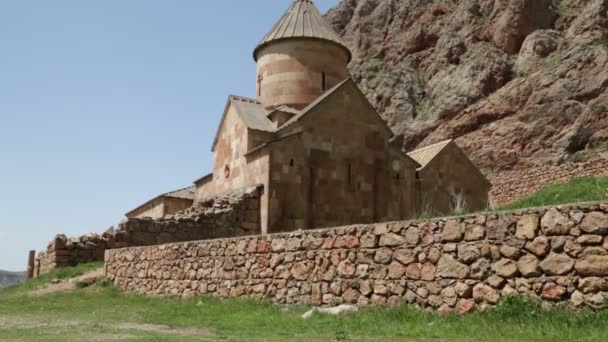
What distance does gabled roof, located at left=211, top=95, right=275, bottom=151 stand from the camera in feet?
51.3

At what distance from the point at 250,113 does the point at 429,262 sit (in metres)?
10.9

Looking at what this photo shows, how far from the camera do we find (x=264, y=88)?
58.9ft

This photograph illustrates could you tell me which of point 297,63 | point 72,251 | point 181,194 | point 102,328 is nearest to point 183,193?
point 181,194

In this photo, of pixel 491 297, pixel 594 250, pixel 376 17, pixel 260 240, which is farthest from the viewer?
pixel 376 17

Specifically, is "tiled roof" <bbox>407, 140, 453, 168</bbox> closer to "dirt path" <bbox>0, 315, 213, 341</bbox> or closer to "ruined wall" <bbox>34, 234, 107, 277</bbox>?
"ruined wall" <bbox>34, 234, 107, 277</bbox>

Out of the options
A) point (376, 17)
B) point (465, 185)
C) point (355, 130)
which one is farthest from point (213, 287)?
point (376, 17)

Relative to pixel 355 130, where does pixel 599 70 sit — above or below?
above

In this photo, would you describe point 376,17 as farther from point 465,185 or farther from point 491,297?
point 491,297

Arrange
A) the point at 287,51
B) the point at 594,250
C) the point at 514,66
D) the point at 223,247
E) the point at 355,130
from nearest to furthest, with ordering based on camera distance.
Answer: the point at 594,250, the point at 223,247, the point at 355,130, the point at 287,51, the point at 514,66

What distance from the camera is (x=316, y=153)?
1480 centimetres

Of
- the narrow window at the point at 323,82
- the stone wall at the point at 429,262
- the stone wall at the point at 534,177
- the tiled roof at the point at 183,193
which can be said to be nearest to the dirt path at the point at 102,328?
the stone wall at the point at 429,262

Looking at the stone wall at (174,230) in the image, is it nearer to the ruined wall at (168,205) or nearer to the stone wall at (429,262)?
the stone wall at (429,262)

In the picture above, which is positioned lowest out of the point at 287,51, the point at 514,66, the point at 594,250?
the point at 594,250

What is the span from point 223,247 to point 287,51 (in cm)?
971
